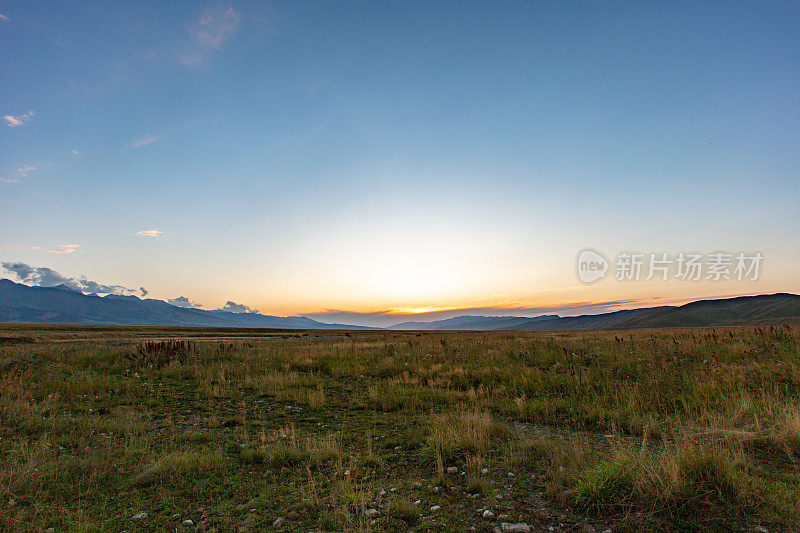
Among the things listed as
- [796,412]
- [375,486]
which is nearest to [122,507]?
[375,486]

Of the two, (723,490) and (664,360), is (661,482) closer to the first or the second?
(723,490)

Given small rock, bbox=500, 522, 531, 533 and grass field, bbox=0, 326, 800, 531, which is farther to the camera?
grass field, bbox=0, 326, 800, 531

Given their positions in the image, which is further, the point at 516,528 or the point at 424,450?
the point at 424,450

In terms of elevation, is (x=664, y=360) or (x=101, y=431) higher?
(x=664, y=360)

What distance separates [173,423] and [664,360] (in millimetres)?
14374

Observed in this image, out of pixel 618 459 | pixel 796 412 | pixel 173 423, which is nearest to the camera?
pixel 618 459

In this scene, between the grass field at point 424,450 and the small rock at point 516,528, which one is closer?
the small rock at point 516,528

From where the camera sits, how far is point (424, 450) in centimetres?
619

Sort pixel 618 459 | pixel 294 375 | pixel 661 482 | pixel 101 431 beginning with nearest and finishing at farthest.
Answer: pixel 661 482, pixel 618 459, pixel 101 431, pixel 294 375

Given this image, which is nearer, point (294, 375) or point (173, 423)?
point (173, 423)

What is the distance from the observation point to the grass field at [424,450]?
13.5 ft

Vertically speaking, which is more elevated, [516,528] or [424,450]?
[516,528]

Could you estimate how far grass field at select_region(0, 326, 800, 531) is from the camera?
411 cm

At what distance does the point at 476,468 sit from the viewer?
17.5 feet
